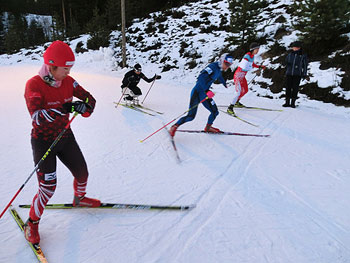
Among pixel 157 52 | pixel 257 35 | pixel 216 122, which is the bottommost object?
pixel 216 122

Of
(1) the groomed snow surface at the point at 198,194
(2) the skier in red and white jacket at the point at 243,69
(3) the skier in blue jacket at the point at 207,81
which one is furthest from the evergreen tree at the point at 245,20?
(3) the skier in blue jacket at the point at 207,81

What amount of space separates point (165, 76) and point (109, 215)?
1240 cm

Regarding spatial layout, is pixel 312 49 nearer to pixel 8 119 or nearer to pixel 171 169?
pixel 171 169

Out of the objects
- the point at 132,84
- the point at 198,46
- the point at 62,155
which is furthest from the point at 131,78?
the point at 198,46

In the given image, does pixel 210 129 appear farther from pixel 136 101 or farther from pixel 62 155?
pixel 62 155

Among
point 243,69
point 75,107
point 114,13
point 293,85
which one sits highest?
point 114,13

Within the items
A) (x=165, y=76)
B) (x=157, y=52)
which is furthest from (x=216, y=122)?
(x=157, y=52)

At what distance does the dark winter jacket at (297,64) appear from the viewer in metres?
7.49

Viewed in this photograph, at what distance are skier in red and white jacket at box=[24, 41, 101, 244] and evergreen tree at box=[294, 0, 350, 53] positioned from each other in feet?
31.1

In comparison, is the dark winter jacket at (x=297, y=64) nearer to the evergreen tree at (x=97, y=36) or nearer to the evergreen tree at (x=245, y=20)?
the evergreen tree at (x=245, y=20)

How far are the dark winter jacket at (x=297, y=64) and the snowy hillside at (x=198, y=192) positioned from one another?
1.94 meters

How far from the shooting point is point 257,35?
42.2 ft

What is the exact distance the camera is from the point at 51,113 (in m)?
2.07

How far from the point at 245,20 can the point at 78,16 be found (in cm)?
3238
